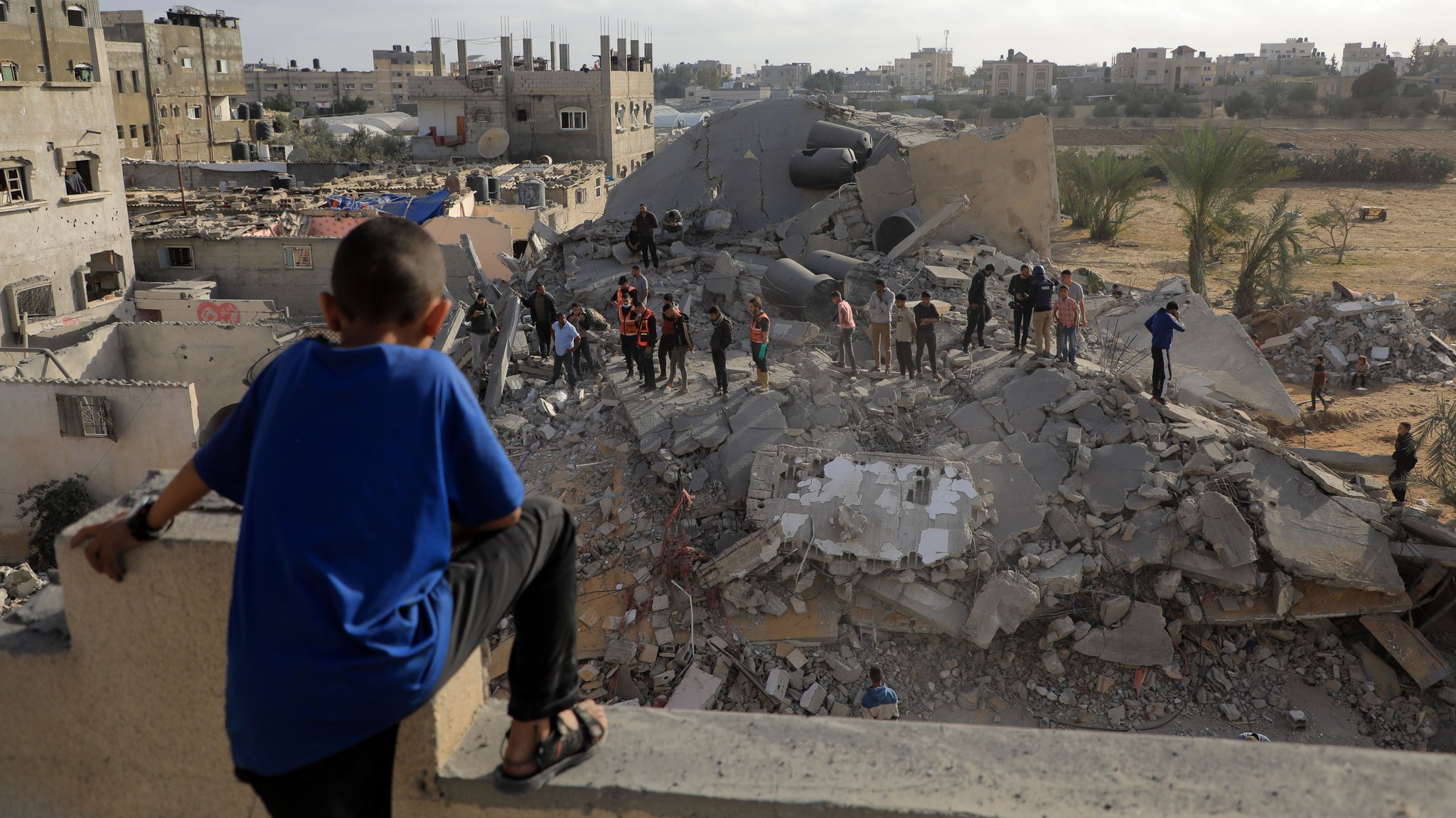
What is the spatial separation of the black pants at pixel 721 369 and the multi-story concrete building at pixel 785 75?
114 metres

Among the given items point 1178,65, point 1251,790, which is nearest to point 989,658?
point 1251,790

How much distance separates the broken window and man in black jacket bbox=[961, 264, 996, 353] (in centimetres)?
1995

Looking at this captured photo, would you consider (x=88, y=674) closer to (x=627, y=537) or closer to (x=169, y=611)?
(x=169, y=611)

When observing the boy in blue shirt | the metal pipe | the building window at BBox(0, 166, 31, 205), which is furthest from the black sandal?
the building window at BBox(0, 166, 31, 205)

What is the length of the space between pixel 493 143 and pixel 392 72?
6072 cm

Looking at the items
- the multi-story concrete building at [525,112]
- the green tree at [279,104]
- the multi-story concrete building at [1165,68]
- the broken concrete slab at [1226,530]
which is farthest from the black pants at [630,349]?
the multi-story concrete building at [1165,68]

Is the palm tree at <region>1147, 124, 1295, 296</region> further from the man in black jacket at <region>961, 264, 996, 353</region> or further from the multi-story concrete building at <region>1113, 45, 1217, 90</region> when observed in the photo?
the multi-story concrete building at <region>1113, 45, 1217, 90</region>

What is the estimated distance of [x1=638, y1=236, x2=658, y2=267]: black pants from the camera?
15773mm

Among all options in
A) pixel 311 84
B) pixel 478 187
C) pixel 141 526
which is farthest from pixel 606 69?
pixel 311 84

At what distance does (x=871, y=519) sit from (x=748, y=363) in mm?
3600

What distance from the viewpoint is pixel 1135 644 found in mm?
8344

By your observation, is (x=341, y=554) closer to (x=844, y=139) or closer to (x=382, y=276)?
(x=382, y=276)

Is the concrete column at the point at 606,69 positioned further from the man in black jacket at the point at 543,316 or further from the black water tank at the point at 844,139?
the man in black jacket at the point at 543,316

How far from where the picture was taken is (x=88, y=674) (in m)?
1.84
